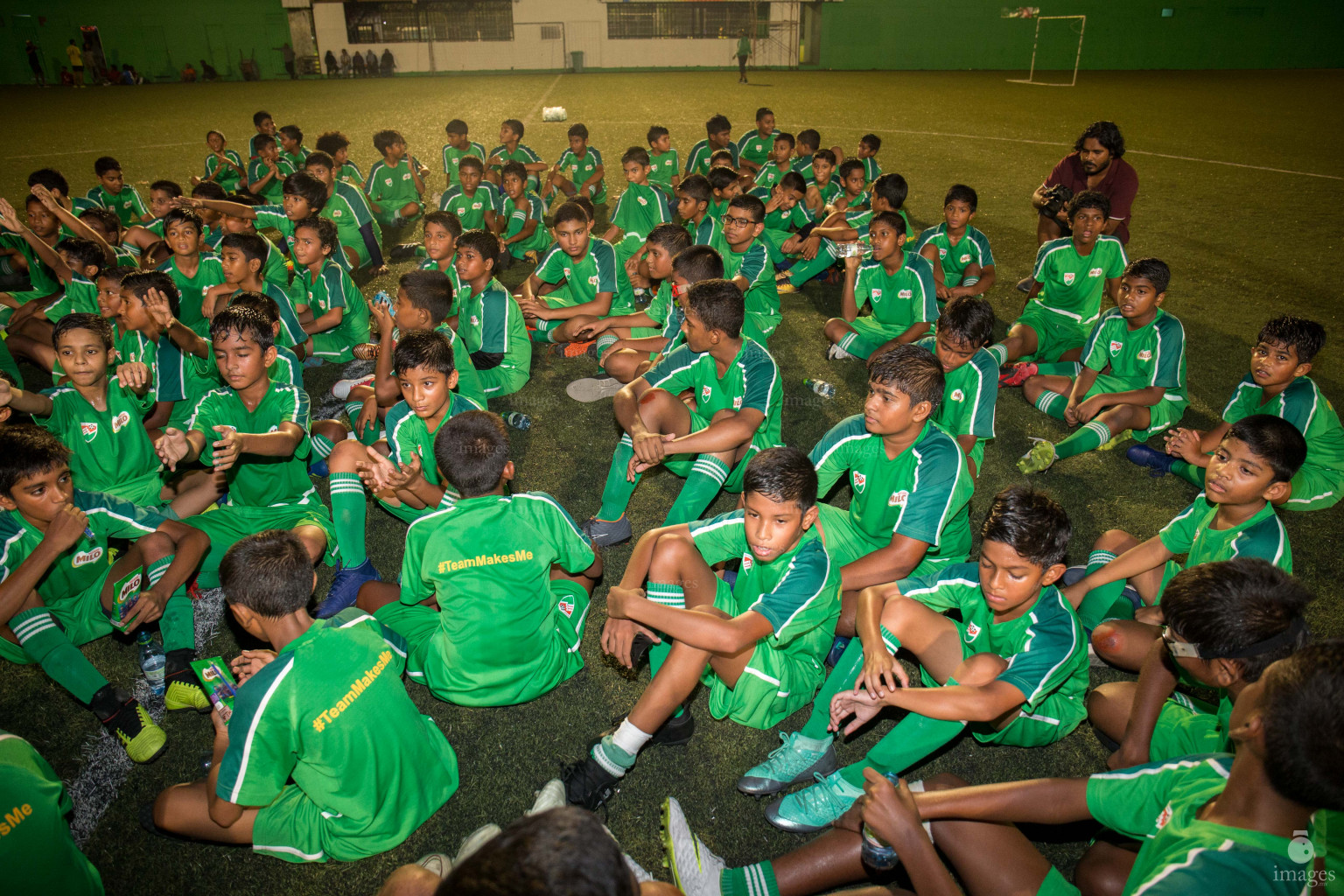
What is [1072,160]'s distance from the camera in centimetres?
734

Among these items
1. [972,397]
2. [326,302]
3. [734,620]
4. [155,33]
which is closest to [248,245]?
[326,302]

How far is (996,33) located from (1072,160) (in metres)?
29.0

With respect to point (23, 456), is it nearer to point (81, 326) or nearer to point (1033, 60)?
point (81, 326)

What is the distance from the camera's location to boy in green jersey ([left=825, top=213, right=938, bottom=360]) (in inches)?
232

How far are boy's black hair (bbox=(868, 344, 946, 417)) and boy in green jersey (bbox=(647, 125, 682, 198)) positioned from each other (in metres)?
7.97

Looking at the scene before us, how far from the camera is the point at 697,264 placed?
4965 millimetres

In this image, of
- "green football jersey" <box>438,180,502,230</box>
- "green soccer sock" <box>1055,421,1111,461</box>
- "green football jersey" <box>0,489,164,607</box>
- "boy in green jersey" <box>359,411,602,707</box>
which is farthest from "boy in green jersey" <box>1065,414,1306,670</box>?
→ "green football jersey" <box>438,180,502,230</box>

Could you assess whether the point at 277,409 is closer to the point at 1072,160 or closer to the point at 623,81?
the point at 1072,160

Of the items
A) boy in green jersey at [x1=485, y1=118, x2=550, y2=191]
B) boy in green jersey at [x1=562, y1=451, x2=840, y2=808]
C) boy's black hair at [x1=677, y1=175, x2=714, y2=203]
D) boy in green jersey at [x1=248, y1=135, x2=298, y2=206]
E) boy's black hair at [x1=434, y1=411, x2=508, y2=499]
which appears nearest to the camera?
boy in green jersey at [x1=562, y1=451, x2=840, y2=808]

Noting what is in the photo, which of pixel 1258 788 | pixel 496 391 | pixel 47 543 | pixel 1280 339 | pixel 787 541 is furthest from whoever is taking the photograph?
pixel 496 391

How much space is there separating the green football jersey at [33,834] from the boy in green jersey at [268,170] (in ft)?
31.3

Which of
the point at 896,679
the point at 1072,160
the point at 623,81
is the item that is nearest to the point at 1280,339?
the point at 896,679

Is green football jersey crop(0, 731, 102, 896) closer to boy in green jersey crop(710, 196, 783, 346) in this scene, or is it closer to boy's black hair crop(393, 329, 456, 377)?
boy's black hair crop(393, 329, 456, 377)

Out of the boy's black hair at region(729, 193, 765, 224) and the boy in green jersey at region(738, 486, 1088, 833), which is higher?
the boy's black hair at region(729, 193, 765, 224)
